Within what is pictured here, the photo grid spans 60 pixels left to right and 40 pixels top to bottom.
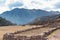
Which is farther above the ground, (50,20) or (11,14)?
(11,14)

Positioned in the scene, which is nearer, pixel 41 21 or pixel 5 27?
pixel 5 27

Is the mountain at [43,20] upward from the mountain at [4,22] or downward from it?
downward

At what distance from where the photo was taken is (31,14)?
1906 centimetres

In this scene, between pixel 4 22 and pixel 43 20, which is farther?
pixel 43 20

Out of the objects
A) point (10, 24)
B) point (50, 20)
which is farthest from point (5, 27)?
point (50, 20)

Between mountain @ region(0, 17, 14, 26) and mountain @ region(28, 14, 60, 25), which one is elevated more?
mountain @ region(0, 17, 14, 26)

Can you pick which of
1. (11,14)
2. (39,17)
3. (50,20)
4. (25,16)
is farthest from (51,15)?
(11,14)

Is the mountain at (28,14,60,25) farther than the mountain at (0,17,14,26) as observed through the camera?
Yes

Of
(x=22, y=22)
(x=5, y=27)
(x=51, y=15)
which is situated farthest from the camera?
(x=51, y=15)

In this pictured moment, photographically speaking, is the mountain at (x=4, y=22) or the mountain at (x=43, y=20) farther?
the mountain at (x=43, y=20)

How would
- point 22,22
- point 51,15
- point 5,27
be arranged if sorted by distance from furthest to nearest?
point 51,15 → point 5,27 → point 22,22

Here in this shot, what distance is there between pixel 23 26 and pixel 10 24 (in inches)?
67.3

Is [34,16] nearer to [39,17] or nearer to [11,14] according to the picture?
[39,17]

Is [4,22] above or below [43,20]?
above
